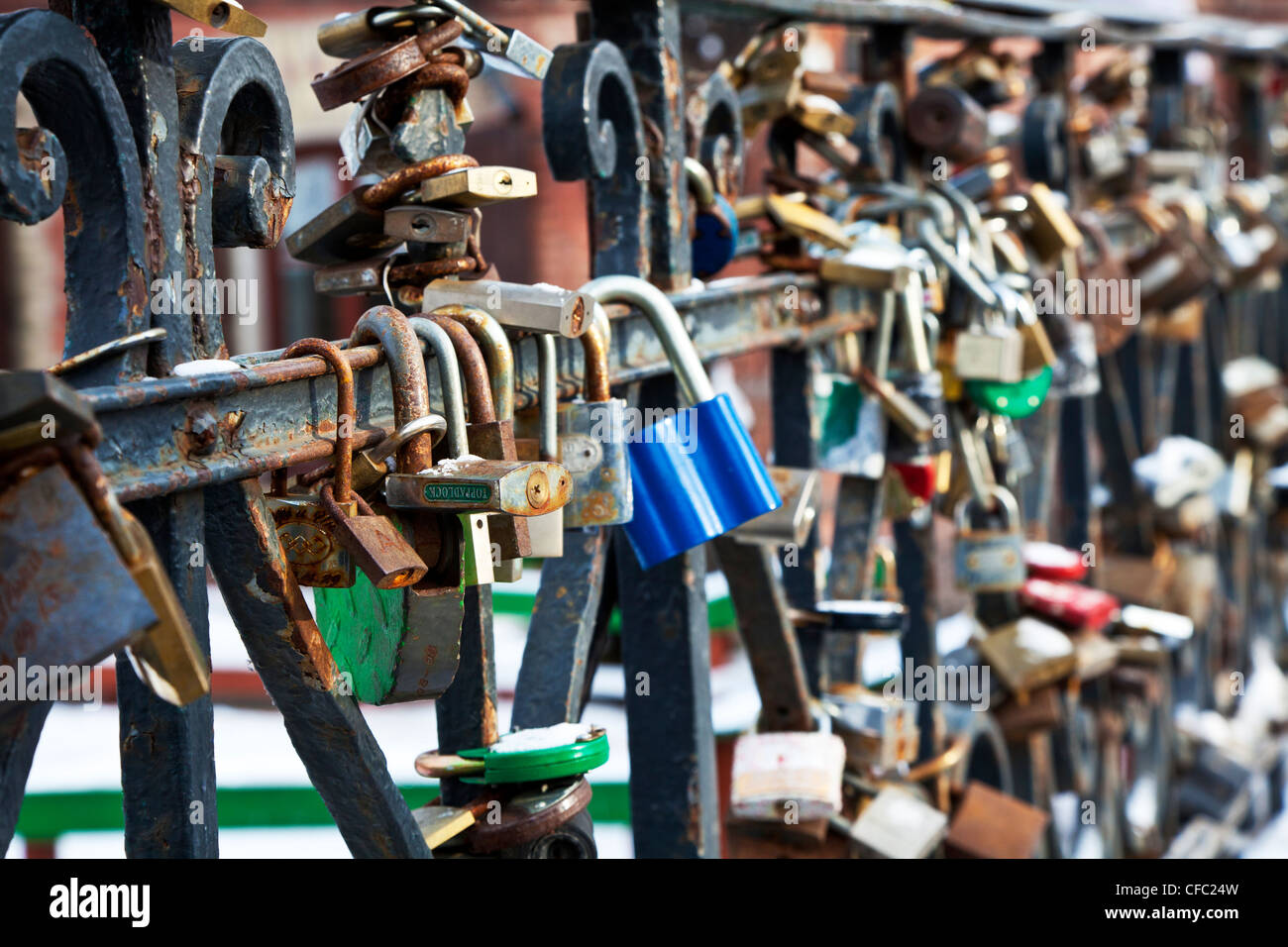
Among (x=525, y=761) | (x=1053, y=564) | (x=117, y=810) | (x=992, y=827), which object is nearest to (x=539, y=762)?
(x=525, y=761)

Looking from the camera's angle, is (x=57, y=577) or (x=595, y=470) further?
(x=595, y=470)

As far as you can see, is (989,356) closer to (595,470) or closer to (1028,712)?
(1028,712)

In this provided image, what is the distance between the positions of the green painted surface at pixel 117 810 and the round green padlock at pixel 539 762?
81.0 inches

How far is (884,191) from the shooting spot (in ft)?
6.89

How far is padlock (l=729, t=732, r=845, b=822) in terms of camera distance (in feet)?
5.42

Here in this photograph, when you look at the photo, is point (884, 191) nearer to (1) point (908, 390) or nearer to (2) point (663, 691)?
(1) point (908, 390)

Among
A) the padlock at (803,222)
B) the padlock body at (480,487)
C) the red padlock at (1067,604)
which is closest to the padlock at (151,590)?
the padlock body at (480,487)

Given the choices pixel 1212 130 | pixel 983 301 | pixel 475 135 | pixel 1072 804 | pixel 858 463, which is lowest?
pixel 1072 804

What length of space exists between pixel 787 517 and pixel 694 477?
22cm

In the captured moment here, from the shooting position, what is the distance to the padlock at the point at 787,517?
1427 mm

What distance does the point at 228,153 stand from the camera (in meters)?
1.04
